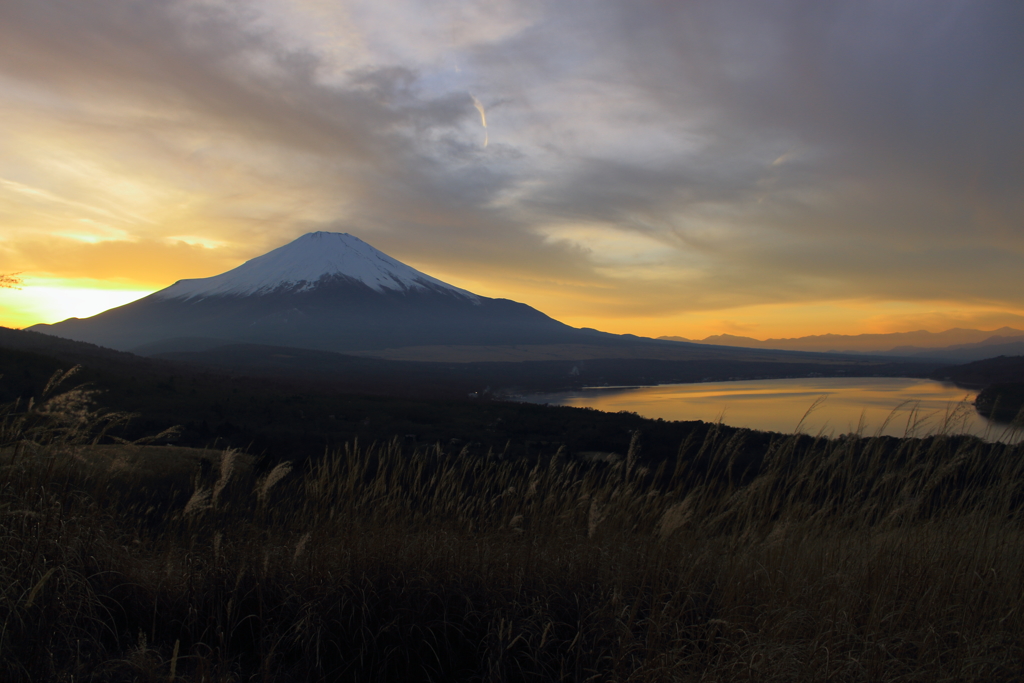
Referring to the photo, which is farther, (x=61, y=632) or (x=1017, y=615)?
(x=1017, y=615)

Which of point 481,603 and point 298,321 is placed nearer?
point 481,603

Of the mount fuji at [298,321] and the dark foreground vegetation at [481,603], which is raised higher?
the mount fuji at [298,321]

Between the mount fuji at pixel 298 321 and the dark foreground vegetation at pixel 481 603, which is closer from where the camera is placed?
the dark foreground vegetation at pixel 481 603

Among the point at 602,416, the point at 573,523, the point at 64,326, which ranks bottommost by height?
the point at 602,416

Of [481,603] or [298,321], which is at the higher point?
[298,321]

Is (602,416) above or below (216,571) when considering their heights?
below

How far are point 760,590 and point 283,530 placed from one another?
3256mm

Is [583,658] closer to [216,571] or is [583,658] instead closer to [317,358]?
[216,571]

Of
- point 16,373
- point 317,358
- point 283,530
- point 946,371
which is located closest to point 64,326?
point 317,358

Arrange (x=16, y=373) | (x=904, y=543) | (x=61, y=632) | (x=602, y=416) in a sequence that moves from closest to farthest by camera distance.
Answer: (x=61, y=632), (x=904, y=543), (x=16, y=373), (x=602, y=416)

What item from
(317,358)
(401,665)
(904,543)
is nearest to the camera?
(401,665)

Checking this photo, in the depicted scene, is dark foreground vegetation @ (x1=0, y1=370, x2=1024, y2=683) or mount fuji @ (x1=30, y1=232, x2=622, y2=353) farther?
mount fuji @ (x1=30, y1=232, x2=622, y2=353)

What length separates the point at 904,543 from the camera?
11.4ft

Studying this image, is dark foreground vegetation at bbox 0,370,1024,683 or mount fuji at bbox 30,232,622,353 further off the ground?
mount fuji at bbox 30,232,622,353
